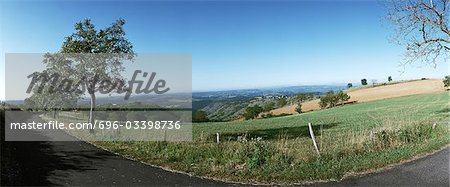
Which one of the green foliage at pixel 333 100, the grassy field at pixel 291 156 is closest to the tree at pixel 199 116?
the green foliage at pixel 333 100

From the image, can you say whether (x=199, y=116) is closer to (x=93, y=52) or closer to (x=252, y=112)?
(x=252, y=112)

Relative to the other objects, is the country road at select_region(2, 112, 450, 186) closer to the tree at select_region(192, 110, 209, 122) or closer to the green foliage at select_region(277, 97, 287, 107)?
the tree at select_region(192, 110, 209, 122)

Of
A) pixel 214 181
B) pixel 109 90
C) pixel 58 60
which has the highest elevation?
pixel 58 60

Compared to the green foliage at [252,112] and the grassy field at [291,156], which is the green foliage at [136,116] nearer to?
the grassy field at [291,156]

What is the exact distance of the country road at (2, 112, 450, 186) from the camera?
347 inches

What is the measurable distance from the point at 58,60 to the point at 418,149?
888 inches

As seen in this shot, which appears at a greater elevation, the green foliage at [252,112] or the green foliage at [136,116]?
the green foliage at [136,116]

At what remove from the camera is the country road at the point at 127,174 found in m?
8.80

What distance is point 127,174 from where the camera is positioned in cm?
1006

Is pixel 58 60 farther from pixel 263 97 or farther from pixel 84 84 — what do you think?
pixel 263 97

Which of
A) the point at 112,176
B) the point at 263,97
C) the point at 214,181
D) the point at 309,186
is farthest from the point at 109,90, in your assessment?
the point at 263,97

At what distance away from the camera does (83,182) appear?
902cm

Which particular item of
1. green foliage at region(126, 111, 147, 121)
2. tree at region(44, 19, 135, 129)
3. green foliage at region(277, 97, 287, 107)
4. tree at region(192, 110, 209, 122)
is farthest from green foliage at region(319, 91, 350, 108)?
tree at region(44, 19, 135, 129)

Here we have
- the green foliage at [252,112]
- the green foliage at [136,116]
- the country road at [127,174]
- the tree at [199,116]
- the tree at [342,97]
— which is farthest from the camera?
the green foliage at [252,112]
